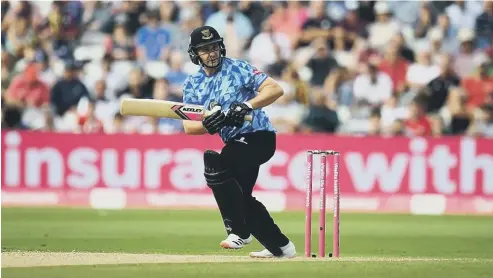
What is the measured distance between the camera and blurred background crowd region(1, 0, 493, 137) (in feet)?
50.3

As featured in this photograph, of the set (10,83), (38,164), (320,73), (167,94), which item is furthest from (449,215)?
(10,83)

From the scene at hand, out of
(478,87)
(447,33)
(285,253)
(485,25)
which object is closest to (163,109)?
(285,253)

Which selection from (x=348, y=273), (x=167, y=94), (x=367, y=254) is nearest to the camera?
(x=348, y=273)

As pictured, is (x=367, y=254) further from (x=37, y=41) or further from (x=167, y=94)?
(x=37, y=41)

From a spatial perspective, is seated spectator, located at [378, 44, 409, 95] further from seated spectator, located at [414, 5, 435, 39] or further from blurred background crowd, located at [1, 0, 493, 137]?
seated spectator, located at [414, 5, 435, 39]

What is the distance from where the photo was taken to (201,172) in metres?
14.5

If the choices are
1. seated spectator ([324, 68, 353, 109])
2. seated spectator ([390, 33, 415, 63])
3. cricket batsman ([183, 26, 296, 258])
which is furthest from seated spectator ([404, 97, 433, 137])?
cricket batsman ([183, 26, 296, 258])

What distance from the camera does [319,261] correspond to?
8.26m

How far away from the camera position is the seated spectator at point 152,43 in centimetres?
1658

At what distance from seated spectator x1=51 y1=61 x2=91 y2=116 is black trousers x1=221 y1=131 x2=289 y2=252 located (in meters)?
7.85

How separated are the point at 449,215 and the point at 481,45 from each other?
119 inches

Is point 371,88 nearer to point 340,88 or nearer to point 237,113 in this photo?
point 340,88

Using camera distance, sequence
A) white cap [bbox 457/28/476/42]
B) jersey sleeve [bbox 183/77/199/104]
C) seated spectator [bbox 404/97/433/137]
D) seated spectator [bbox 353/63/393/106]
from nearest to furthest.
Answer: jersey sleeve [bbox 183/77/199/104], seated spectator [bbox 404/97/433/137], seated spectator [bbox 353/63/393/106], white cap [bbox 457/28/476/42]

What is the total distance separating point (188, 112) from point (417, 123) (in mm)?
7549
